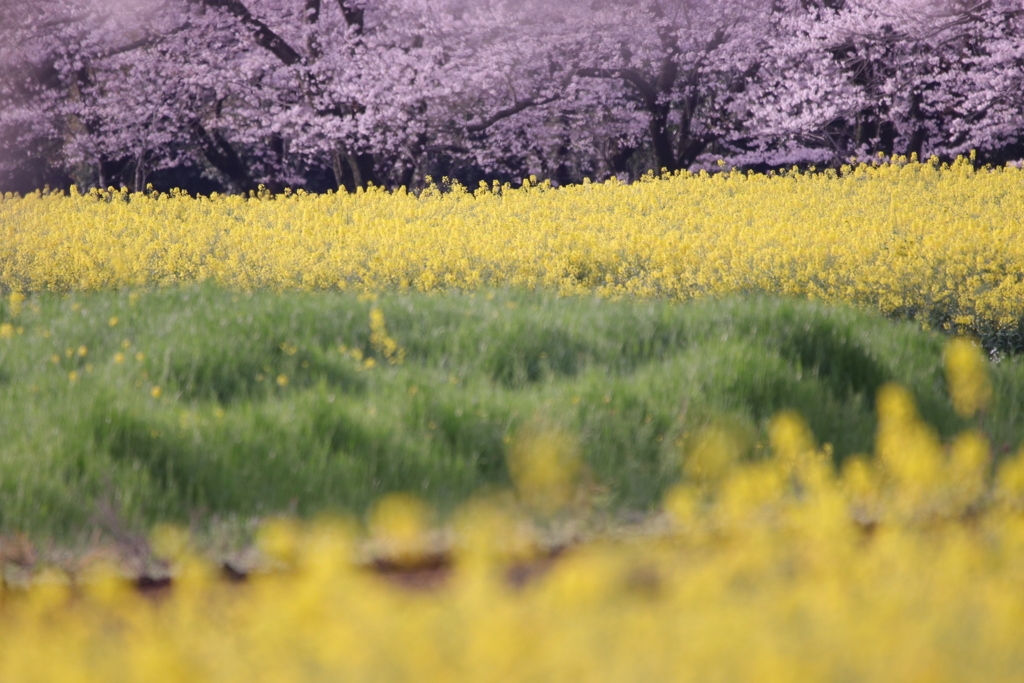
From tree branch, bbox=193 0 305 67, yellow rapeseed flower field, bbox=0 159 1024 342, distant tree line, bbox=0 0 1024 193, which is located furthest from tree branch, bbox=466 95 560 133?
yellow rapeseed flower field, bbox=0 159 1024 342

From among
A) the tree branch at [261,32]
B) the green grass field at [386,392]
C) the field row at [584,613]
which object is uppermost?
the tree branch at [261,32]

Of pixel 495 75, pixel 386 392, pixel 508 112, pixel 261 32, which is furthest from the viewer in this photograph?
pixel 508 112

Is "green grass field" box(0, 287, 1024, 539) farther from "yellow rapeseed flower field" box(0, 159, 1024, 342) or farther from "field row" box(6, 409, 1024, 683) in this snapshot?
"yellow rapeseed flower field" box(0, 159, 1024, 342)

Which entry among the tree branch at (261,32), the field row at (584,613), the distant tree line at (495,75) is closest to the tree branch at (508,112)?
the distant tree line at (495,75)

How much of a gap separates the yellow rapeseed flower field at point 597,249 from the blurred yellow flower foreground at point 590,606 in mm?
4088

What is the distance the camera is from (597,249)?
30.0 ft

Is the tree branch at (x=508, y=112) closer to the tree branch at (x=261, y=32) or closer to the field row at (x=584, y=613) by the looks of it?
the tree branch at (x=261, y=32)

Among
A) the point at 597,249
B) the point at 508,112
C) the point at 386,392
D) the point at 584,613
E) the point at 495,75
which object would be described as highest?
the point at 584,613

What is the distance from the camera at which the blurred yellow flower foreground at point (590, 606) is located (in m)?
1.77

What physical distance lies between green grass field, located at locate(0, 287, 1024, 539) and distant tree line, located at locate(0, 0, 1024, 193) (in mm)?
12245

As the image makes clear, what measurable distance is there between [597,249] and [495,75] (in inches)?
418

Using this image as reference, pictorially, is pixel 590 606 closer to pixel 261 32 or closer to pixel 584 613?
pixel 584 613

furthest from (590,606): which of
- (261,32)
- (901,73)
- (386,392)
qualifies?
(261,32)

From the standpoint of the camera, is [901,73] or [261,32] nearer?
[901,73]
